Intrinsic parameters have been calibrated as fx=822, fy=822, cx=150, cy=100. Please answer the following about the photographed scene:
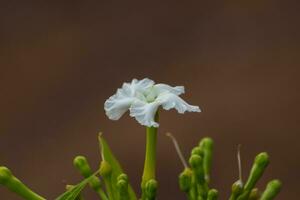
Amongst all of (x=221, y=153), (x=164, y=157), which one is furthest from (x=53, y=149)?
(x=221, y=153)

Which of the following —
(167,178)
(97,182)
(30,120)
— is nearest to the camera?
(97,182)

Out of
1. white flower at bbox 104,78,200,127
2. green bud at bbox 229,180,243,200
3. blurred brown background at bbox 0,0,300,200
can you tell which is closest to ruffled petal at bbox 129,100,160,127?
white flower at bbox 104,78,200,127

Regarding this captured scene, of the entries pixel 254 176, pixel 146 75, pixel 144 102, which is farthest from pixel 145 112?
pixel 146 75

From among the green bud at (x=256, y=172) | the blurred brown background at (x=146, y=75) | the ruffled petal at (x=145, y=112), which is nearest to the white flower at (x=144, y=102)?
the ruffled petal at (x=145, y=112)

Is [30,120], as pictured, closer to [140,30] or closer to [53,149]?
[53,149]

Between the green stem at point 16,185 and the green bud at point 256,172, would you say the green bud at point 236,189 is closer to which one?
the green bud at point 256,172

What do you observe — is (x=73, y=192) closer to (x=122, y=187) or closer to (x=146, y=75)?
(x=122, y=187)

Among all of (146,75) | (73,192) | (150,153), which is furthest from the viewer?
(146,75)
